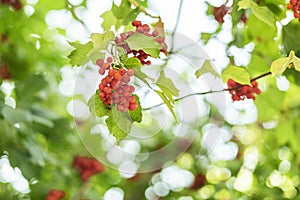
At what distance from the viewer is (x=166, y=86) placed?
4.32 ft

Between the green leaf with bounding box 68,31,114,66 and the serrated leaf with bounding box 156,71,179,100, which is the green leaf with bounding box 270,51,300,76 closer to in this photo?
the serrated leaf with bounding box 156,71,179,100

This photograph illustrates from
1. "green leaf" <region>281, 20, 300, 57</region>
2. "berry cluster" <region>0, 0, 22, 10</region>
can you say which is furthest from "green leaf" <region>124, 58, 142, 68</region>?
"berry cluster" <region>0, 0, 22, 10</region>

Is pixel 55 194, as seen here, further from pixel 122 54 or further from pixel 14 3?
pixel 122 54

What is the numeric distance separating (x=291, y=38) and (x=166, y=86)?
Result: 51cm

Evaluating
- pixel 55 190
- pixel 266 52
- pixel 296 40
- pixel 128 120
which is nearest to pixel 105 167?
pixel 55 190

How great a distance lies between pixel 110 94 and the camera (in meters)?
1.26

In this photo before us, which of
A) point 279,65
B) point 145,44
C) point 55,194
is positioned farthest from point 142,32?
point 55,194

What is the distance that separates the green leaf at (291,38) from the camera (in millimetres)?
1642

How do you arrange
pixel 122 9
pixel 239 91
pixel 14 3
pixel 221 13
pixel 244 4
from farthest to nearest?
1. pixel 14 3
2. pixel 221 13
3. pixel 122 9
4. pixel 239 91
5. pixel 244 4

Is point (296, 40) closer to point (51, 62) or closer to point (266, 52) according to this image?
point (266, 52)

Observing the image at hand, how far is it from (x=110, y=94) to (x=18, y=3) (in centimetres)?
129

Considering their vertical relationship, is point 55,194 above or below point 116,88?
below

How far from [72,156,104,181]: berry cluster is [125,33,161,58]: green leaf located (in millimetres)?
1527

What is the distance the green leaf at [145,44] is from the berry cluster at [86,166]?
1527 millimetres
